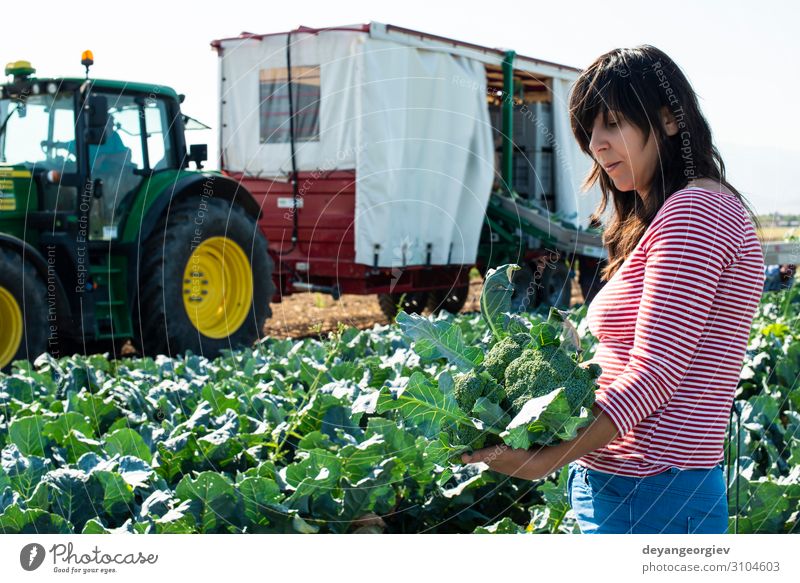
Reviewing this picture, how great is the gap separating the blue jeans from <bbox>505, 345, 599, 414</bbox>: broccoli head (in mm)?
302

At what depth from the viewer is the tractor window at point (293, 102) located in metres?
9.30

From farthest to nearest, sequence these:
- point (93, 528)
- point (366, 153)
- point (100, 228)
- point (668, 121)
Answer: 1. point (366, 153)
2. point (100, 228)
3. point (93, 528)
4. point (668, 121)

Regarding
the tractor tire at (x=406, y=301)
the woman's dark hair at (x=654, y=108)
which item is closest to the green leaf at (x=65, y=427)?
the woman's dark hair at (x=654, y=108)

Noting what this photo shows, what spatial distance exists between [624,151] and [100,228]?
5862mm

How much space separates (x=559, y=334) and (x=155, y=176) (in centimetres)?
618

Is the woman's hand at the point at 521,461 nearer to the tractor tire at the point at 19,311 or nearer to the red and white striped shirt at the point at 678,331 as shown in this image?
the red and white striped shirt at the point at 678,331

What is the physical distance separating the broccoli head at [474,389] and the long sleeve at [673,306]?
0.81 feet

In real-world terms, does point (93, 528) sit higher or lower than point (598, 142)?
lower

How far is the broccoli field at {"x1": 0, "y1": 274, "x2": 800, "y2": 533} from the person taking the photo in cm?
190

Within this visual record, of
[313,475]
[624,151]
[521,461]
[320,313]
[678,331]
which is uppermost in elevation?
[624,151]

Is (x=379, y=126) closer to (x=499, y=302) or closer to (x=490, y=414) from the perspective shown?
(x=499, y=302)

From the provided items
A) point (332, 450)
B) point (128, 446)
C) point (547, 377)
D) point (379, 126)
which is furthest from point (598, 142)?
point (379, 126)

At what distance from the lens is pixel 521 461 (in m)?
1.76

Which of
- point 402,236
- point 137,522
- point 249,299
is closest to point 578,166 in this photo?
point 402,236
